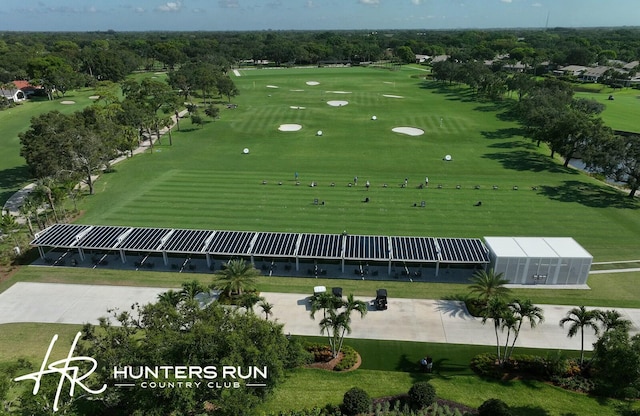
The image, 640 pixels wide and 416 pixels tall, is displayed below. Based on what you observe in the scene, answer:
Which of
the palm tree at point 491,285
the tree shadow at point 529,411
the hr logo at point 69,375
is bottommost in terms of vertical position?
the tree shadow at point 529,411

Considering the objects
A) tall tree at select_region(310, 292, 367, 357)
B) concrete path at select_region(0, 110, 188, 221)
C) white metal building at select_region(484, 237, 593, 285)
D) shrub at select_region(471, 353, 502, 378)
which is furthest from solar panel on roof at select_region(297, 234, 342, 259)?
concrete path at select_region(0, 110, 188, 221)

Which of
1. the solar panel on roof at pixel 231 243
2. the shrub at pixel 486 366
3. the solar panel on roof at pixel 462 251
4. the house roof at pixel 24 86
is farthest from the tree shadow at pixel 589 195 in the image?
the house roof at pixel 24 86

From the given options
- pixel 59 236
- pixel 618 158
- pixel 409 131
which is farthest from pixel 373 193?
pixel 409 131

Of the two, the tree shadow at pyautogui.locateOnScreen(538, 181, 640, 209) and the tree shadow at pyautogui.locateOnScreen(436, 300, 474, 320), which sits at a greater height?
the tree shadow at pyautogui.locateOnScreen(538, 181, 640, 209)

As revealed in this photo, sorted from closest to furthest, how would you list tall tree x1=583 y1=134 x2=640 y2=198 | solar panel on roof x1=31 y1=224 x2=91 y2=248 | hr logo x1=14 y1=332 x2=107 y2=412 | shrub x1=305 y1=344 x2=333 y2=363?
hr logo x1=14 y1=332 x2=107 y2=412 < shrub x1=305 y1=344 x2=333 y2=363 < solar panel on roof x1=31 y1=224 x2=91 y2=248 < tall tree x1=583 y1=134 x2=640 y2=198

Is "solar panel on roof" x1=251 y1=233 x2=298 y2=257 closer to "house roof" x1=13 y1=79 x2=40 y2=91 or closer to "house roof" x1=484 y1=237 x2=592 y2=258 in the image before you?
"house roof" x1=484 y1=237 x2=592 y2=258

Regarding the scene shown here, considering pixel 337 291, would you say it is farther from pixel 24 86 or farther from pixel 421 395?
pixel 24 86

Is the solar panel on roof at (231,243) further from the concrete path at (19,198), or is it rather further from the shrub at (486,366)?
the concrete path at (19,198)
